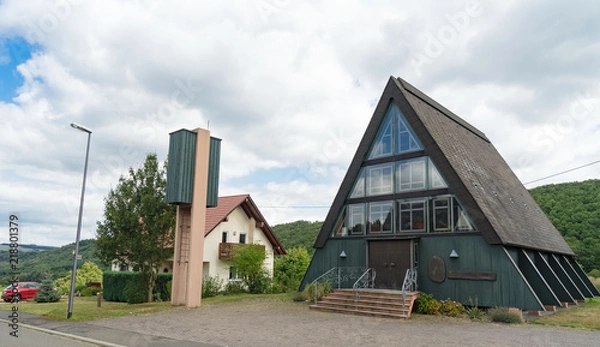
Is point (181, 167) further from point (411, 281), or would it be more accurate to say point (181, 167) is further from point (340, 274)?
point (411, 281)

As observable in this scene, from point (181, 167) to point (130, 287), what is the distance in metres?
8.45

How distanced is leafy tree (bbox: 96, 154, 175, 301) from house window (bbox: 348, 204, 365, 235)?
906cm

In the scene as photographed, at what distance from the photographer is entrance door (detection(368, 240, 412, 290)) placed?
18703mm

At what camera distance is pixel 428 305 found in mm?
16531

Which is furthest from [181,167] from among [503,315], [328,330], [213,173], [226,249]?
[503,315]

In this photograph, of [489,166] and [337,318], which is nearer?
[337,318]

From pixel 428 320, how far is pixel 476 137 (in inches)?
647

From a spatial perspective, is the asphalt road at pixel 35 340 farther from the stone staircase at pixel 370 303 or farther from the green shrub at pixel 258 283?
the green shrub at pixel 258 283

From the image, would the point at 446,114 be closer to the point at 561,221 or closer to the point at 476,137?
the point at 476,137

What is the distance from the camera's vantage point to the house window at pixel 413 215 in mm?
18828

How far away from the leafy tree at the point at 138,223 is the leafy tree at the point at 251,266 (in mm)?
5213

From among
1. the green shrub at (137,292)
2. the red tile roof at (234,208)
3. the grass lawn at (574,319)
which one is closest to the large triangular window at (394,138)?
the grass lawn at (574,319)

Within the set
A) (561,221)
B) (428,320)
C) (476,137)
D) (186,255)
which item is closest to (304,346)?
(428,320)

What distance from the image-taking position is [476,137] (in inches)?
1102
